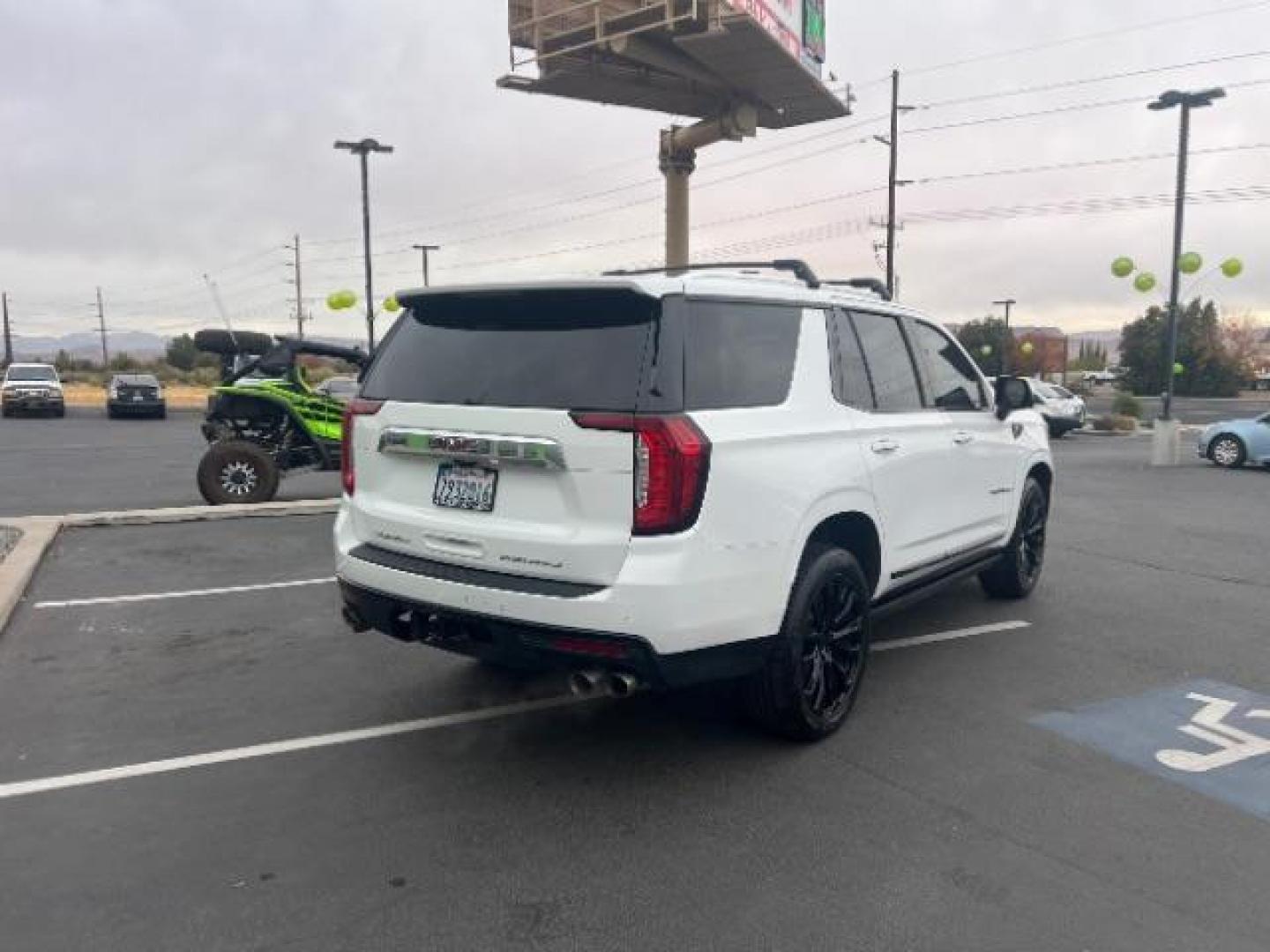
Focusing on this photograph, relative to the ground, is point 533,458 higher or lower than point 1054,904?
higher

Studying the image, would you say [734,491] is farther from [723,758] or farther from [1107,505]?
[1107,505]

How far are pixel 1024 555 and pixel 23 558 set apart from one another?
738 cm

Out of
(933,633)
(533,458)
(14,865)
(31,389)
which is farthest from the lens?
(31,389)

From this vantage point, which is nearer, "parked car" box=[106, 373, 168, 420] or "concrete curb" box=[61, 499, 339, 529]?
"concrete curb" box=[61, 499, 339, 529]

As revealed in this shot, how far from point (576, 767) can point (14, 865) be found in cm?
197

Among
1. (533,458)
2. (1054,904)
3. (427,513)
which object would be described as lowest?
(1054,904)

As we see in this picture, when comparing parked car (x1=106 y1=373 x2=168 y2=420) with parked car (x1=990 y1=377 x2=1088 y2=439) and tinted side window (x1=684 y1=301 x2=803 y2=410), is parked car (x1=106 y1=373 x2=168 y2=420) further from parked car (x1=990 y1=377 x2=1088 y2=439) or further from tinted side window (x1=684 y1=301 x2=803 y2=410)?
tinted side window (x1=684 y1=301 x2=803 y2=410)

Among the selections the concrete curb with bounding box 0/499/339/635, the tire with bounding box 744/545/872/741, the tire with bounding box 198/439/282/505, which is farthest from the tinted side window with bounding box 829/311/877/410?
the tire with bounding box 198/439/282/505

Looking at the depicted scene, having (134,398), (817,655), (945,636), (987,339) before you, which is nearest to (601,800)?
(817,655)

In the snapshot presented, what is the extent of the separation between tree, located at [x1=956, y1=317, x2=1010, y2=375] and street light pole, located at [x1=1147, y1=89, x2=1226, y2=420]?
5732 centimetres

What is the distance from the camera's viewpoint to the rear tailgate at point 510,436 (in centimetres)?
340

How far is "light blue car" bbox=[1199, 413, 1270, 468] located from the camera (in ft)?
57.9

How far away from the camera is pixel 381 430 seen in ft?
13.2

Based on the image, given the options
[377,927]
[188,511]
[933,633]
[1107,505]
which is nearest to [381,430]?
[377,927]
